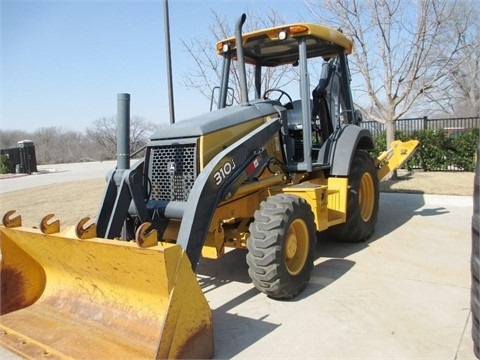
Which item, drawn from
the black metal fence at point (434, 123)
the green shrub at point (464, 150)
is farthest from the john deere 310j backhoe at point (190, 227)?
the black metal fence at point (434, 123)

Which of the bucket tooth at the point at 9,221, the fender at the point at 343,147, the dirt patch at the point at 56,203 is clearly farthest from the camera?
the dirt patch at the point at 56,203

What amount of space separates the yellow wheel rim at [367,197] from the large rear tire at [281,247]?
92.9 inches

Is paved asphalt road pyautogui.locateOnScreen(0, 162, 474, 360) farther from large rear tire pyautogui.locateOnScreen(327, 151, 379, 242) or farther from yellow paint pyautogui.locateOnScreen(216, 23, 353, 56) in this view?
yellow paint pyautogui.locateOnScreen(216, 23, 353, 56)

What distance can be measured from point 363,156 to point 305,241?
2.47m

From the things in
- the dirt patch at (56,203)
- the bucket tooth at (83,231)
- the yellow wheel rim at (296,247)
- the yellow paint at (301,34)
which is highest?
the yellow paint at (301,34)

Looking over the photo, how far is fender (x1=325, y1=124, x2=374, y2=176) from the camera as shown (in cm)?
554

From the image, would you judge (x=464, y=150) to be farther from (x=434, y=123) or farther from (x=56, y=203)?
(x=56, y=203)

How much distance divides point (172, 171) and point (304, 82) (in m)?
1.98

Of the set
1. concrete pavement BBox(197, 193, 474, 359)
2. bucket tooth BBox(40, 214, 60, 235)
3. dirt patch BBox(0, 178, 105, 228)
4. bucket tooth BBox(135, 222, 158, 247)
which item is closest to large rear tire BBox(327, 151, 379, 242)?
concrete pavement BBox(197, 193, 474, 359)

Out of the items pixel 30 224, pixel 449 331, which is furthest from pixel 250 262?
pixel 30 224

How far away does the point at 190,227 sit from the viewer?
3637mm

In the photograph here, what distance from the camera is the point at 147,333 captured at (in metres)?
3.18

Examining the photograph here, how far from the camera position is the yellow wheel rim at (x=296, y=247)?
13.7ft

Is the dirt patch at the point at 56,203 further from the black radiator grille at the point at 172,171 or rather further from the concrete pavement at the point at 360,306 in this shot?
the concrete pavement at the point at 360,306
